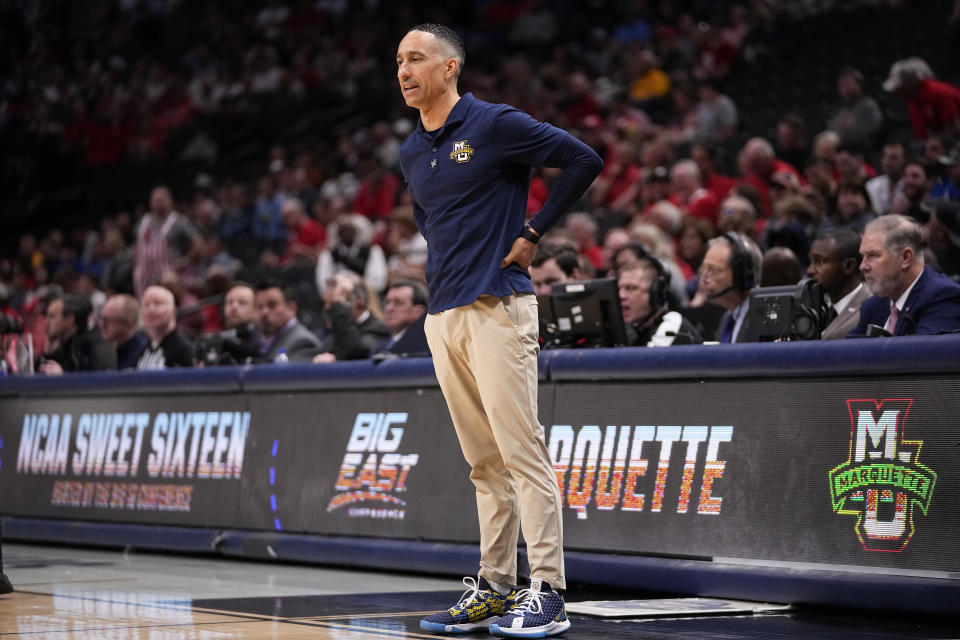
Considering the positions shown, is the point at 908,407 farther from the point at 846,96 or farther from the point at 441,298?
the point at 846,96

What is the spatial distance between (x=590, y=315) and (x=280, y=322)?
3525 millimetres

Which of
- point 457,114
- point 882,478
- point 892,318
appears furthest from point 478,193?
point 892,318

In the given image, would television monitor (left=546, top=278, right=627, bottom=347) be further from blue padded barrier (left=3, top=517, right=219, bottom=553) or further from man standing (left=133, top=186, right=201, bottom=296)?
man standing (left=133, top=186, right=201, bottom=296)

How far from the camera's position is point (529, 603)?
14.6 feet

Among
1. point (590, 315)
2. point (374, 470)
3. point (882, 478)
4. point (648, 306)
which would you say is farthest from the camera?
point (648, 306)

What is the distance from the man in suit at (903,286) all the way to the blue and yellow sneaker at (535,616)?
1.93 m

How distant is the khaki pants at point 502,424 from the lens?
4.55 m

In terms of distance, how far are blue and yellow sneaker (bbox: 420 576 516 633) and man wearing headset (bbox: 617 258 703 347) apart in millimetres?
2396

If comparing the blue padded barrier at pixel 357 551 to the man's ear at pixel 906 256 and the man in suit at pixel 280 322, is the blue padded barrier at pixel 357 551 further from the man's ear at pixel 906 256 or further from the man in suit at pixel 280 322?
the man's ear at pixel 906 256

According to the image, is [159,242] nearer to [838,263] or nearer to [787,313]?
[838,263]

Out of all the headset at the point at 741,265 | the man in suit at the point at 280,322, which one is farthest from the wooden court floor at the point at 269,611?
the man in suit at the point at 280,322

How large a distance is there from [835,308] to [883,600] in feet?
7.23

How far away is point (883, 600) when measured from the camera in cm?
477

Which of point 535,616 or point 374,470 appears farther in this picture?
point 374,470
